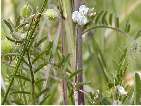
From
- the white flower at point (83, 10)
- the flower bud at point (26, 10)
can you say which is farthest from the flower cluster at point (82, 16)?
the flower bud at point (26, 10)

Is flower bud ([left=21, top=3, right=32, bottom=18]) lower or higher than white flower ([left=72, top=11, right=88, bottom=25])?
higher

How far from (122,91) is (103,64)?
23.9 inches

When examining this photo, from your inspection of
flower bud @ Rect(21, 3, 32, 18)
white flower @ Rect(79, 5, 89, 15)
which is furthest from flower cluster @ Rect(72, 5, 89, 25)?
flower bud @ Rect(21, 3, 32, 18)

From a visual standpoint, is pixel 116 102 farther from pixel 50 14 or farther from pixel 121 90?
pixel 50 14

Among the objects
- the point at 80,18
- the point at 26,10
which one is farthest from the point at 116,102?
the point at 26,10

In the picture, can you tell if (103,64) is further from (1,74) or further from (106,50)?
(1,74)

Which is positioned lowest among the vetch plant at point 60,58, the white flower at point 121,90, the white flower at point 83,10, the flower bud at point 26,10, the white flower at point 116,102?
the white flower at point 116,102

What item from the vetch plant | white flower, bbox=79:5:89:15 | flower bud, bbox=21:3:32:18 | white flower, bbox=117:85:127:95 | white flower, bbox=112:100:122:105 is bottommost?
white flower, bbox=112:100:122:105

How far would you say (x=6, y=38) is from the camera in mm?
1083

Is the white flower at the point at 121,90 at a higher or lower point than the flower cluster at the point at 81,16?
lower

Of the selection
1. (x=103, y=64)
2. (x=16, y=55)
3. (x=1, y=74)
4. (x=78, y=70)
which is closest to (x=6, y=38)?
(x=16, y=55)

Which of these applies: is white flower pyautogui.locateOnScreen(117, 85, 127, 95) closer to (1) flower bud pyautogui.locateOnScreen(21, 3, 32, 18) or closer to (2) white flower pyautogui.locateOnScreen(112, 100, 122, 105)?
(2) white flower pyautogui.locateOnScreen(112, 100, 122, 105)

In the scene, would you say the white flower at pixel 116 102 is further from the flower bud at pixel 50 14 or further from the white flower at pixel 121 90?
the flower bud at pixel 50 14

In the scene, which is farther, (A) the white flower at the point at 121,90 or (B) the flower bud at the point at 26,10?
(B) the flower bud at the point at 26,10
